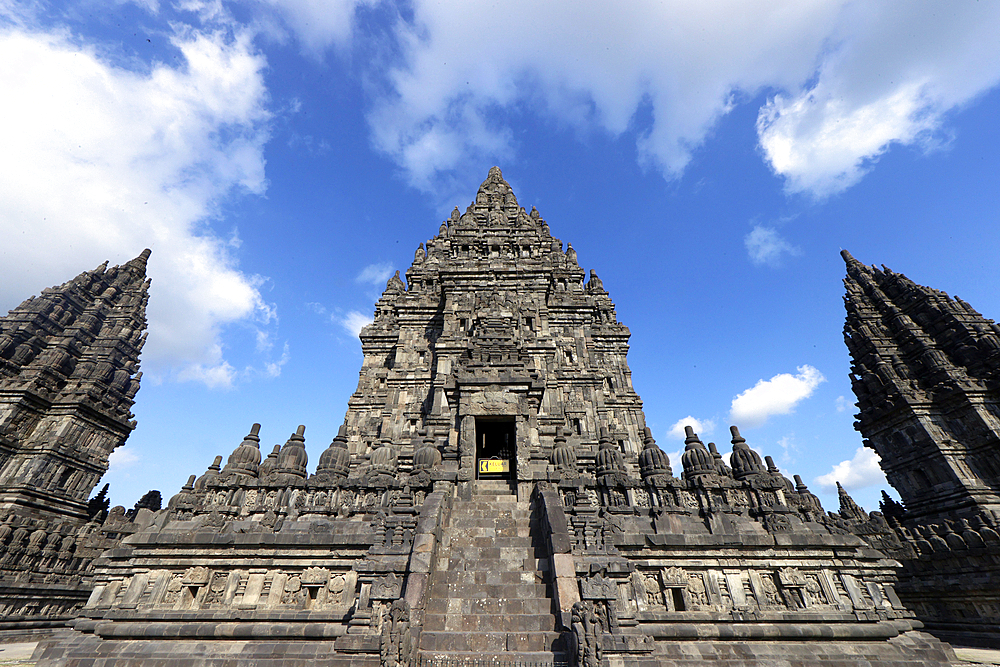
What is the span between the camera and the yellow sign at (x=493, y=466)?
16.5 m

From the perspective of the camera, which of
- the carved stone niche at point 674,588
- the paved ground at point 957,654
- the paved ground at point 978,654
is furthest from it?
the paved ground at point 978,654

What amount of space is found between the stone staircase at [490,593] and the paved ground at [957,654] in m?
10.6

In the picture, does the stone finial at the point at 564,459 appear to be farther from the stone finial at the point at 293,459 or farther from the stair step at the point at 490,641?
the stone finial at the point at 293,459

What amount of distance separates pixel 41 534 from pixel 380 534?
28.2 m

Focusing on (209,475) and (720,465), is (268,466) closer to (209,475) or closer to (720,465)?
(209,475)

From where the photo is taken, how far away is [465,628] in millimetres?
9406

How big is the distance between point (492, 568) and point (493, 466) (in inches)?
224

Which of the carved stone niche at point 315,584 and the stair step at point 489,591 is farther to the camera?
the carved stone niche at point 315,584

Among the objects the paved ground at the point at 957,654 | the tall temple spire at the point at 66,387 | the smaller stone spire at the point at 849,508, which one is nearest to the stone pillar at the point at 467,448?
the paved ground at the point at 957,654

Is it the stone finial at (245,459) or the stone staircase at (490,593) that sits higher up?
the stone finial at (245,459)

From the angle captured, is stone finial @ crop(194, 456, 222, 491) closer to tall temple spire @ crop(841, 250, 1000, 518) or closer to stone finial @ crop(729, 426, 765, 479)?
stone finial @ crop(729, 426, 765, 479)

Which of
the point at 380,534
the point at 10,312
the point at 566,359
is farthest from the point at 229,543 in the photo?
the point at 10,312

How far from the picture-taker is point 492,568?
10.9 m

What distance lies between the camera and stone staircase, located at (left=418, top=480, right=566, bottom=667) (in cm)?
875
